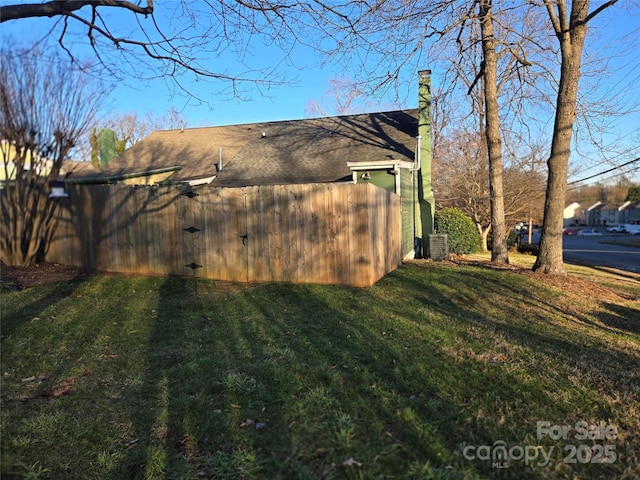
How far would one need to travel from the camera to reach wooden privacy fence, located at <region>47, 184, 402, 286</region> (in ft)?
26.4

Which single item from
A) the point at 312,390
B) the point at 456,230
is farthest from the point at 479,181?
the point at 312,390

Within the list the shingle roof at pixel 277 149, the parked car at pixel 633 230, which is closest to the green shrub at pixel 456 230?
the shingle roof at pixel 277 149

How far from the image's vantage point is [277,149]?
17.0m

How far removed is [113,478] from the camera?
2525mm

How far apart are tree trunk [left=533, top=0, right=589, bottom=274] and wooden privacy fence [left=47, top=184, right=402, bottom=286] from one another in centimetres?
366

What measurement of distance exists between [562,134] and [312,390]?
912 cm

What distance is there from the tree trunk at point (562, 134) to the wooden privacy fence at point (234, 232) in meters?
3.66

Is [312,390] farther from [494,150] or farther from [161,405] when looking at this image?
[494,150]

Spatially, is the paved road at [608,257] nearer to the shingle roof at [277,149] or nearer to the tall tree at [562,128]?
the tall tree at [562,128]

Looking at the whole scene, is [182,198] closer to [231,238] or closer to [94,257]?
[231,238]

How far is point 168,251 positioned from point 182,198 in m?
1.12

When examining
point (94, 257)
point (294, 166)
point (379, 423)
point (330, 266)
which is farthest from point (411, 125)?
point (379, 423)

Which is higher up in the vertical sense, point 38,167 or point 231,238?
point 38,167

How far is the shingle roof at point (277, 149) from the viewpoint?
48.6ft
